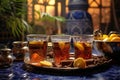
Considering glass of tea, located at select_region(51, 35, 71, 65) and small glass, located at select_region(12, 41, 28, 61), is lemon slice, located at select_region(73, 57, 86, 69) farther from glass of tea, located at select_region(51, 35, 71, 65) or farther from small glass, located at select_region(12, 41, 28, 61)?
small glass, located at select_region(12, 41, 28, 61)

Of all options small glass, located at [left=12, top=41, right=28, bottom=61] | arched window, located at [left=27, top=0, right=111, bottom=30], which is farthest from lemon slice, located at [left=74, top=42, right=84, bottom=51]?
arched window, located at [left=27, top=0, right=111, bottom=30]

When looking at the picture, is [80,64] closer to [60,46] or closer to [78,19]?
[60,46]

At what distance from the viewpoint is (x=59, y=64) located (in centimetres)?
132

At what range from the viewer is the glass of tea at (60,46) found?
1366 mm

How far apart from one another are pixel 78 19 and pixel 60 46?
3.10 metres

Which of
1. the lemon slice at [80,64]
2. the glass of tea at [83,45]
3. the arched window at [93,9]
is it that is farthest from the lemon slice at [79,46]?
the arched window at [93,9]

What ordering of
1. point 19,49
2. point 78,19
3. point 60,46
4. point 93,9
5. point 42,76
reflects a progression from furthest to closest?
Result: 1. point 93,9
2. point 78,19
3. point 19,49
4. point 60,46
5. point 42,76

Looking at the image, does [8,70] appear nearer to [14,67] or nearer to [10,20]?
[14,67]

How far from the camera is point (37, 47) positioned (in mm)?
1388

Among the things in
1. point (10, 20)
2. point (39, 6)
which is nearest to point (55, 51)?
point (10, 20)

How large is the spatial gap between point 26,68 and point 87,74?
0.33m

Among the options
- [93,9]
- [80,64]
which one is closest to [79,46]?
[80,64]

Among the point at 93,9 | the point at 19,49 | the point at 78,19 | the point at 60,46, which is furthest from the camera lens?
the point at 93,9

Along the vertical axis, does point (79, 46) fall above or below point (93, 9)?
below
